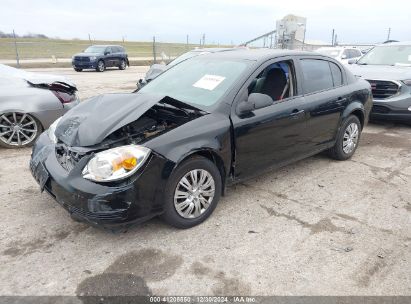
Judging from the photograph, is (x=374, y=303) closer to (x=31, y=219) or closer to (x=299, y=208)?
(x=299, y=208)

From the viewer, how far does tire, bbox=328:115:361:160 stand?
524 centimetres

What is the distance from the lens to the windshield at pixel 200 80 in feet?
12.6

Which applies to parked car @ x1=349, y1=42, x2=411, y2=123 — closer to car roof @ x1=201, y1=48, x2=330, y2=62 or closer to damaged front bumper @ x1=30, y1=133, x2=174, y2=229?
car roof @ x1=201, y1=48, x2=330, y2=62

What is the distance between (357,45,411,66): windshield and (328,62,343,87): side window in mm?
4266

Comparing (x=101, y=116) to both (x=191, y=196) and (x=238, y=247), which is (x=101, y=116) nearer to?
(x=191, y=196)

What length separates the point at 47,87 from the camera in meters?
6.05

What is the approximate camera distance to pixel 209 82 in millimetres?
4031

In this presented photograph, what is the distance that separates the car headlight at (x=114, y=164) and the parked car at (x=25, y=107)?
3308 millimetres

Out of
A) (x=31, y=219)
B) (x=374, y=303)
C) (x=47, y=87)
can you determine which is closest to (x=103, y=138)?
(x=31, y=219)

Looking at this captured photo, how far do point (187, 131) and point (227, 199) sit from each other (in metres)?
1.15

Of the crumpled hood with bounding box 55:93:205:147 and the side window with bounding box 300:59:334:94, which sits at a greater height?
the side window with bounding box 300:59:334:94

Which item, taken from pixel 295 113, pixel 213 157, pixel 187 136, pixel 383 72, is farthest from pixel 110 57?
pixel 187 136

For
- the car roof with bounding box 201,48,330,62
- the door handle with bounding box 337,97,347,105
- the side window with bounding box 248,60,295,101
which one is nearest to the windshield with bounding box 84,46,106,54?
the car roof with bounding box 201,48,330,62

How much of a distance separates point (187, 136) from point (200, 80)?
111 cm
